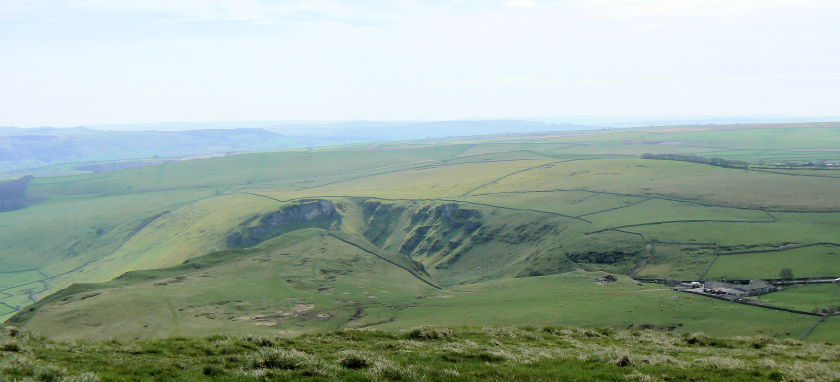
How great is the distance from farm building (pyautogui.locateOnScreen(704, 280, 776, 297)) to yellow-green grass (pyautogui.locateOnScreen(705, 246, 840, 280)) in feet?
9.82

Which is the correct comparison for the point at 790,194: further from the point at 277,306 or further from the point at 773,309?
the point at 277,306

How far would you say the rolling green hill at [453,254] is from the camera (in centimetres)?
5688

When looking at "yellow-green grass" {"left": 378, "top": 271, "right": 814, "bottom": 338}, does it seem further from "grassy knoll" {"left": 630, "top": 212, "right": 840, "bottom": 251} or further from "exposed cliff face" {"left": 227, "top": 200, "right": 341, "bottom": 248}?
"exposed cliff face" {"left": 227, "top": 200, "right": 341, "bottom": 248}

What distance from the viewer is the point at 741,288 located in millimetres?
63875

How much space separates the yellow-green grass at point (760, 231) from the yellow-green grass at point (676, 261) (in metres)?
3.81

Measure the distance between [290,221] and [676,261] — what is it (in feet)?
344

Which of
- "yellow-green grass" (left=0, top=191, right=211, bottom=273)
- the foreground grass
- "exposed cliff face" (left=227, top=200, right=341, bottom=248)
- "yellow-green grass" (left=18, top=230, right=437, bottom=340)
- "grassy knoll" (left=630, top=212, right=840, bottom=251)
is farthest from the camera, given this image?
"yellow-green grass" (left=0, top=191, right=211, bottom=273)

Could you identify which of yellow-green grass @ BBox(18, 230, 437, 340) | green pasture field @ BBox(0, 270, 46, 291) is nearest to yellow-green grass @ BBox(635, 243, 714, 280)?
yellow-green grass @ BBox(18, 230, 437, 340)

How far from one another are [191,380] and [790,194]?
12726 cm

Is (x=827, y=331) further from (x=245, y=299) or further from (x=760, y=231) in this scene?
(x=245, y=299)

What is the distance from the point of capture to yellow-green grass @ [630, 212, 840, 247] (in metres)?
81.2

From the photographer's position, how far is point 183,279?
77.0m

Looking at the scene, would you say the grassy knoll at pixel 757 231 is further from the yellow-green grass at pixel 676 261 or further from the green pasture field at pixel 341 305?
the green pasture field at pixel 341 305

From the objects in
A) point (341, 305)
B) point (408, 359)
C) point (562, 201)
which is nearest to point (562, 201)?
point (562, 201)
